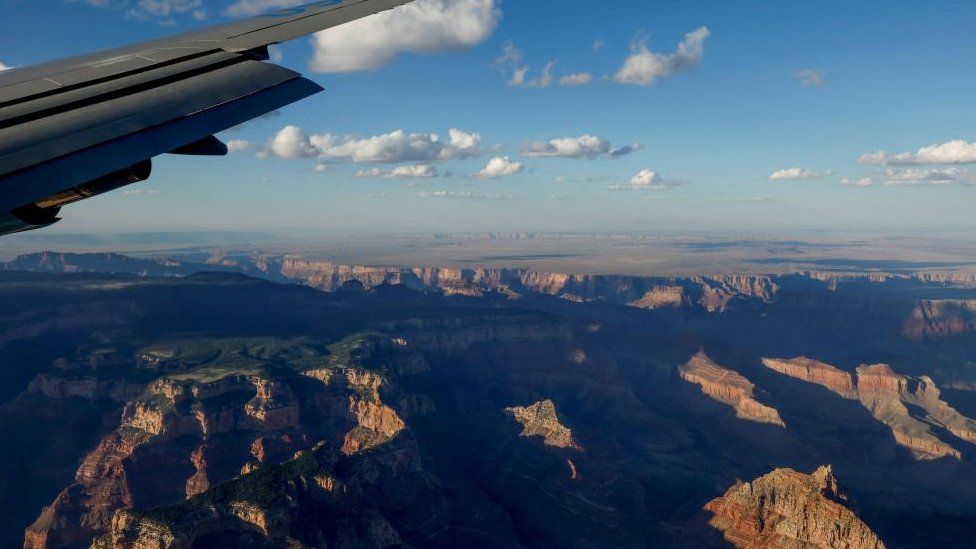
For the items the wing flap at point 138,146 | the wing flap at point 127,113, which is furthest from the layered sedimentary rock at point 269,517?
the wing flap at point 138,146

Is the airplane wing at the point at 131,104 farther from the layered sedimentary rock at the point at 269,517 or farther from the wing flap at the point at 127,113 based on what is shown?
the layered sedimentary rock at the point at 269,517

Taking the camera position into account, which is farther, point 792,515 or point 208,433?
point 208,433

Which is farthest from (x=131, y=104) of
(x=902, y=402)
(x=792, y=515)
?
(x=902, y=402)

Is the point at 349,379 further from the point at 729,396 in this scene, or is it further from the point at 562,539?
the point at 729,396

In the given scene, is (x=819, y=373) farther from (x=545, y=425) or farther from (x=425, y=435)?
(x=425, y=435)

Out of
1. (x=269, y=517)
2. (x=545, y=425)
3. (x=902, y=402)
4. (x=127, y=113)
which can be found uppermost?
(x=127, y=113)

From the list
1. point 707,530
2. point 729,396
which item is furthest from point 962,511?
point 707,530

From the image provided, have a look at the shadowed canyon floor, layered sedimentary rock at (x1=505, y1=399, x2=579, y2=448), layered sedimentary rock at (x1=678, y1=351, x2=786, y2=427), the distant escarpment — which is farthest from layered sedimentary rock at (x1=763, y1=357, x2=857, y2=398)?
layered sedimentary rock at (x1=505, y1=399, x2=579, y2=448)
